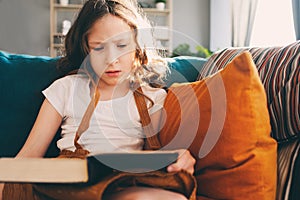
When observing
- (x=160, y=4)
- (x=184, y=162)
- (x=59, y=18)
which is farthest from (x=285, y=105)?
(x=59, y=18)

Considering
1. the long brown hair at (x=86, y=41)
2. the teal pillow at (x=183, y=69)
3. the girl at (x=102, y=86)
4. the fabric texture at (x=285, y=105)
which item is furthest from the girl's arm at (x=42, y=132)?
the fabric texture at (x=285, y=105)

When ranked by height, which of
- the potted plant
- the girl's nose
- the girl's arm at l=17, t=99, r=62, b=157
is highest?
the potted plant

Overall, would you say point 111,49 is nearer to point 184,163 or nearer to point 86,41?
point 86,41

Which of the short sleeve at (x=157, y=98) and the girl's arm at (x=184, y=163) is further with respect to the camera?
the short sleeve at (x=157, y=98)

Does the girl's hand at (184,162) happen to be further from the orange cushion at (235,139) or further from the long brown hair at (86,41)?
the long brown hair at (86,41)

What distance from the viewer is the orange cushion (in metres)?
1.04

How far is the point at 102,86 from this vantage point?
4.77 feet

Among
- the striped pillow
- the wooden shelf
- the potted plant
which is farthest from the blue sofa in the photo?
the potted plant

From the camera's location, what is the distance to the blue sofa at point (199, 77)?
3.51 feet

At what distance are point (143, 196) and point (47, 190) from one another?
0.19 metres

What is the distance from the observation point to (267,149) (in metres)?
1.05

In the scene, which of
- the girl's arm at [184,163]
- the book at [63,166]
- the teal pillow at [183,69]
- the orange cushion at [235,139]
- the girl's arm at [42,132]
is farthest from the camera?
the teal pillow at [183,69]

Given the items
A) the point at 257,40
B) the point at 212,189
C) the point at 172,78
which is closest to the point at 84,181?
the point at 212,189

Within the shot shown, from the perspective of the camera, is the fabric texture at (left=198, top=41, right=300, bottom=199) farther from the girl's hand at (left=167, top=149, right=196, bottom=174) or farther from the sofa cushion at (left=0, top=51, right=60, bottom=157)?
the sofa cushion at (left=0, top=51, right=60, bottom=157)
